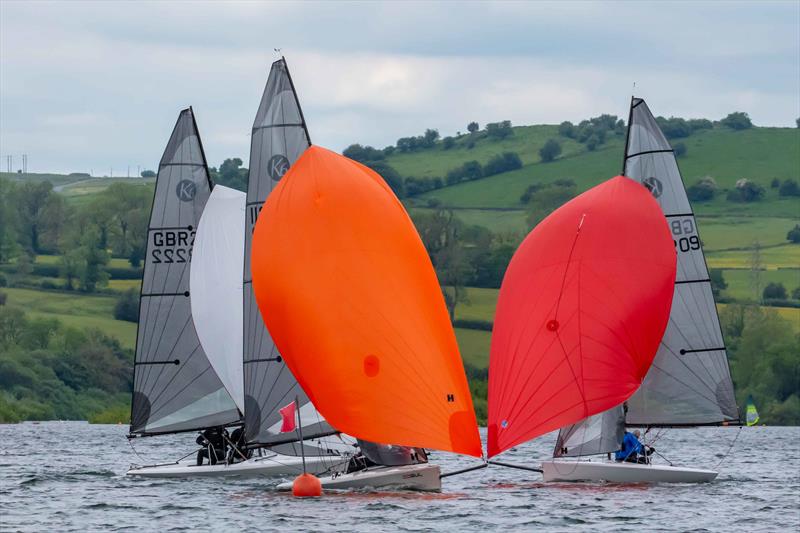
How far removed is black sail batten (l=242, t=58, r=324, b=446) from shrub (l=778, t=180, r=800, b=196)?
346 ft

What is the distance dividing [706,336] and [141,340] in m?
12.5

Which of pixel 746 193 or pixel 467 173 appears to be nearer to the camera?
pixel 746 193

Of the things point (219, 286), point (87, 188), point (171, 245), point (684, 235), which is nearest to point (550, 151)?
point (87, 188)

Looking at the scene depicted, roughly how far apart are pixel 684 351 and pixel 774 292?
72806mm

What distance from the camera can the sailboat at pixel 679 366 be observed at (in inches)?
1315

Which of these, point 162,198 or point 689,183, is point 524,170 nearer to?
point 689,183

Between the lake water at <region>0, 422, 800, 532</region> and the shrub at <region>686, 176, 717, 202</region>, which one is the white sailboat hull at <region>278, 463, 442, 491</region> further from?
the shrub at <region>686, 176, 717, 202</region>

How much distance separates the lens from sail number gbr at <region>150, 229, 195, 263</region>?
36.3 meters

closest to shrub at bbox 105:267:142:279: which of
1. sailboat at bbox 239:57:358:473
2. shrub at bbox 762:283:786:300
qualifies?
shrub at bbox 762:283:786:300

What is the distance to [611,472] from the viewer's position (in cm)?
3275

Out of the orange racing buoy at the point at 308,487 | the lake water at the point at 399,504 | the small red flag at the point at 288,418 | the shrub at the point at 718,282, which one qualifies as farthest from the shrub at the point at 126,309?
the orange racing buoy at the point at 308,487

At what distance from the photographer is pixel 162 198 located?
3644 cm

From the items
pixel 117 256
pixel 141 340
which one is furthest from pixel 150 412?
pixel 117 256

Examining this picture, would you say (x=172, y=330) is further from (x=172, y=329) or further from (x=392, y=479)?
(x=392, y=479)
